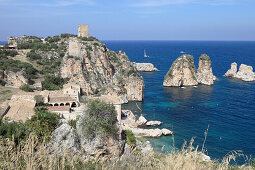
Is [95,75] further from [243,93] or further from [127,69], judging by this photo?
[243,93]

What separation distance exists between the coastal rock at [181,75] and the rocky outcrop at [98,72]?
1619 centimetres

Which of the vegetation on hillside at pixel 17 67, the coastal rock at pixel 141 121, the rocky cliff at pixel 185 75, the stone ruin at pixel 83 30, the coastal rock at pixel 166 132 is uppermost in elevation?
the stone ruin at pixel 83 30

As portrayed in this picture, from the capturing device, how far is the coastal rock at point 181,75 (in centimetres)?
6112

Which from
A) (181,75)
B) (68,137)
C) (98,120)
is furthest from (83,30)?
(68,137)

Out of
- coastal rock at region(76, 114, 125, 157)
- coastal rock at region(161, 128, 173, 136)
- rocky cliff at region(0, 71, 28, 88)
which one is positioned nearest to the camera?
coastal rock at region(76, 114, 125, 157)

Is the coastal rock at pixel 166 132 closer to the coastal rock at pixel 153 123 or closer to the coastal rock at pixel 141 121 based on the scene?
the coastal rock at pixel 153 123

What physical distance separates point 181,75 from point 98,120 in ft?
172

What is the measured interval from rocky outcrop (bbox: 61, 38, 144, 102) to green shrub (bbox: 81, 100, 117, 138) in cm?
2546

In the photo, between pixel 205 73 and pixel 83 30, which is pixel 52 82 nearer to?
pixel 83 30

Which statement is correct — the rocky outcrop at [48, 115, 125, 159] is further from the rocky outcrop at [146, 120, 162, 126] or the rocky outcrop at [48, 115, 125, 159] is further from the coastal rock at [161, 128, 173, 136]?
the rocky outcrop at [146, 120, 162, 126]

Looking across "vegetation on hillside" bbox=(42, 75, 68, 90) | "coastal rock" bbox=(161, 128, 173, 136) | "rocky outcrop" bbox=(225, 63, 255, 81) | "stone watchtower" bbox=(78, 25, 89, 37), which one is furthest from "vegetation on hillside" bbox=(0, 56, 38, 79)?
"rocky outcrop" bbox=(225, 63, 255, 81)

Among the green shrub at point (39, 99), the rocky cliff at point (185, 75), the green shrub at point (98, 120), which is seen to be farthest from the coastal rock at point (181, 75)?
the green shrub at point (98, 120)

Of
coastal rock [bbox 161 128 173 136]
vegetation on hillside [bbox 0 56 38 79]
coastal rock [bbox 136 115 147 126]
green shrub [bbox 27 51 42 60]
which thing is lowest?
coastal rock [bbox 161 128 173 136]

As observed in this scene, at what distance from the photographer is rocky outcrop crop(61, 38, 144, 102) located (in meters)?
39.6
